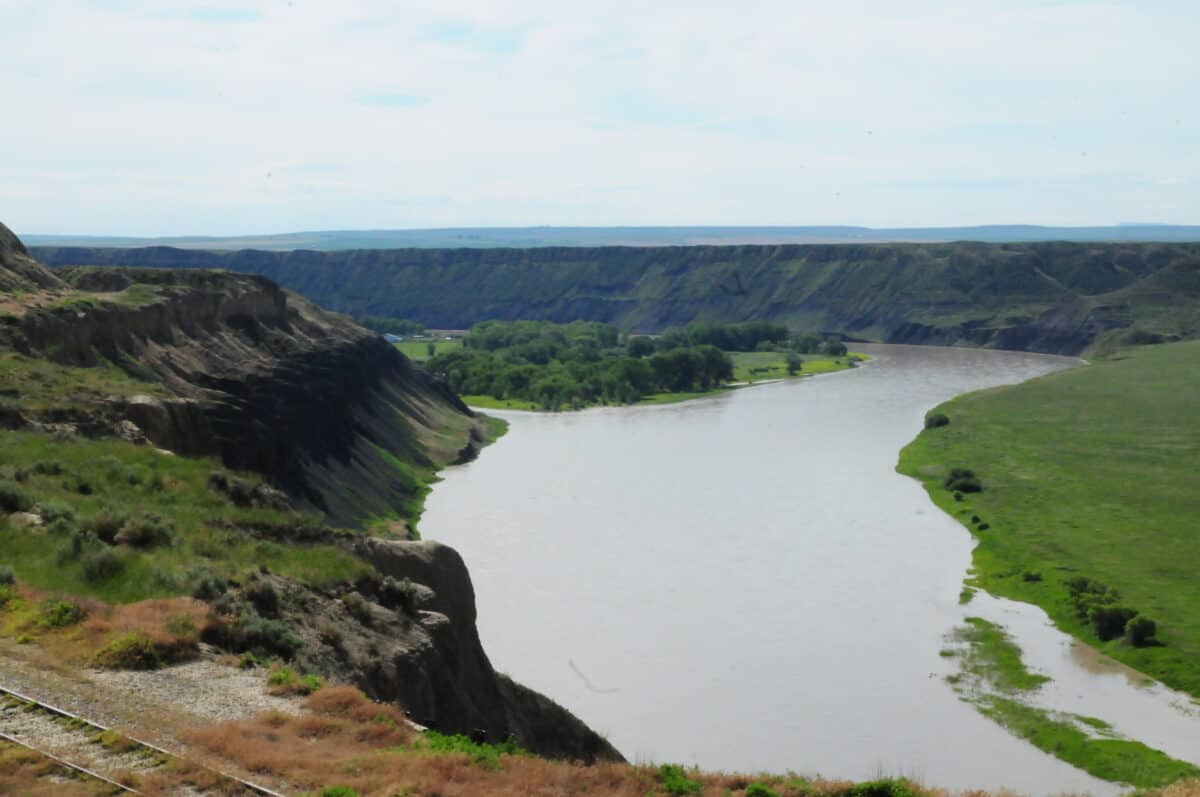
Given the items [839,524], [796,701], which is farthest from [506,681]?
[839,524]

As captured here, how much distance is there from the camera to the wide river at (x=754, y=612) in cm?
3062

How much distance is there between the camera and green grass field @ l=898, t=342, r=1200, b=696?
40.0 m

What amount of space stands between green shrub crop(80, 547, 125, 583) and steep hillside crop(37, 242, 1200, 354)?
4795 inches

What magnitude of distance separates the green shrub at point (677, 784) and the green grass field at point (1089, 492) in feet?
81.1

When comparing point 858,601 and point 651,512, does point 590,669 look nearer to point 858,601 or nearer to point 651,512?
point 858,601

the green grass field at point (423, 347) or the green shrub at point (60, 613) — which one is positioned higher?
the green shrub at point (60, 613)

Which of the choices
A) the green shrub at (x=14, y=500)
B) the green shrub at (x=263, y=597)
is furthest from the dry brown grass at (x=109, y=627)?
the green shrub at (x=14, y=500)

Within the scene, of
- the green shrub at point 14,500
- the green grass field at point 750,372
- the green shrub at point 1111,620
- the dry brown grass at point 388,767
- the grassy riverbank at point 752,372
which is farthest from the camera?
the grassy riverbank at point 752,372

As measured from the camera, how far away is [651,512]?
55469 mm

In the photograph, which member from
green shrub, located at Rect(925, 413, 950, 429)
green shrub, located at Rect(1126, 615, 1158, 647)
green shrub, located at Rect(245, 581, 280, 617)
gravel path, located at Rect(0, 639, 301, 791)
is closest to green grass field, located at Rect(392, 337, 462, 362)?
green shrub, located at Rect(925, 413, 950, 429)

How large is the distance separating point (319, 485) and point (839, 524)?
2163 cm

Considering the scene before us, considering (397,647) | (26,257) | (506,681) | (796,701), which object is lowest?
(796,701)

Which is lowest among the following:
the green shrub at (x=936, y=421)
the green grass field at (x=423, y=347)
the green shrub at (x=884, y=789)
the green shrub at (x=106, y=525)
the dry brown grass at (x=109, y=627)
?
the green grass field at (x=423, y=347)

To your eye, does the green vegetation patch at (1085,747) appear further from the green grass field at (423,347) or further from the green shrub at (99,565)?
the green grass field at (423,347)
